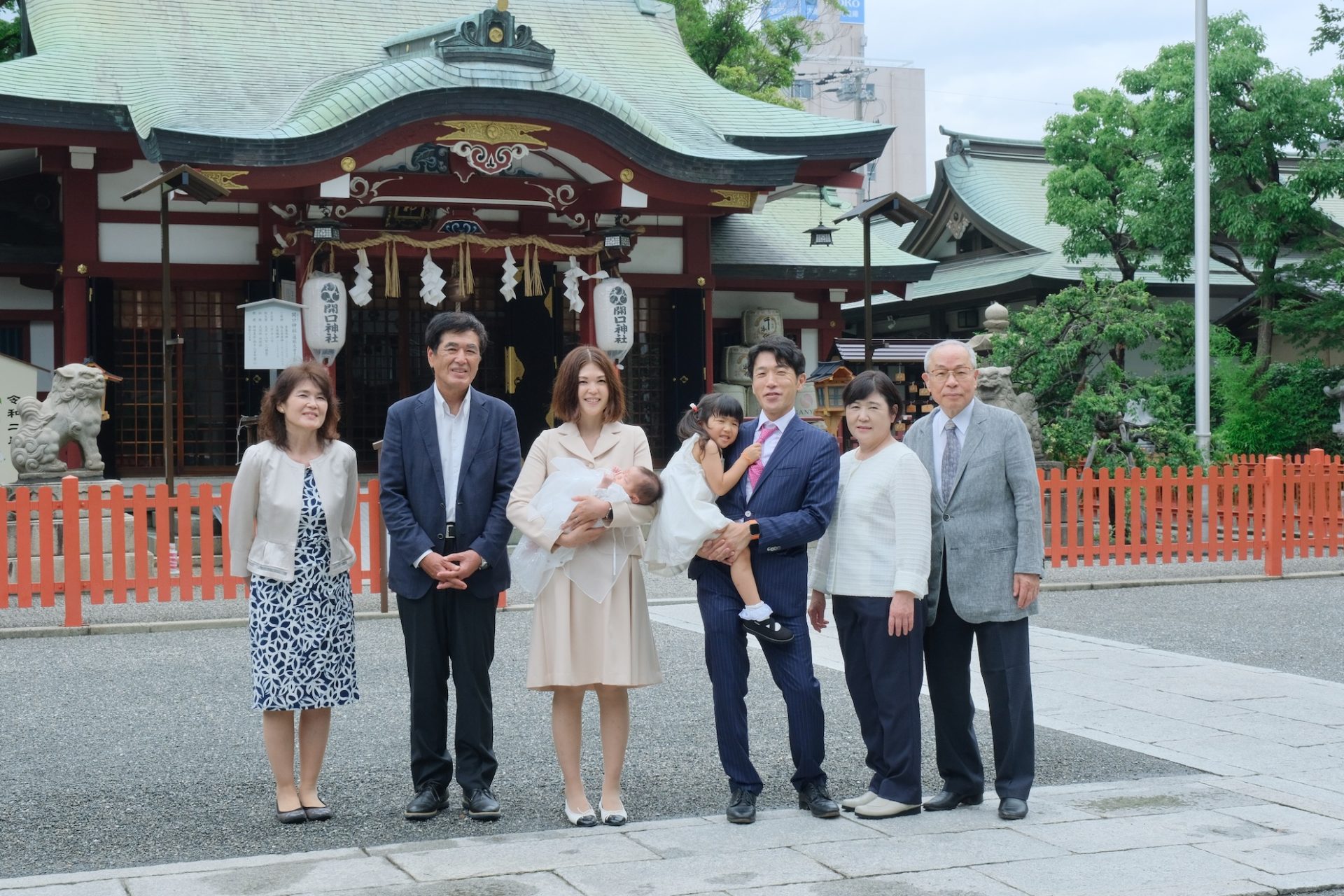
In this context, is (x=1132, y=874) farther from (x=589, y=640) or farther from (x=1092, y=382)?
(x=1092, y=382)

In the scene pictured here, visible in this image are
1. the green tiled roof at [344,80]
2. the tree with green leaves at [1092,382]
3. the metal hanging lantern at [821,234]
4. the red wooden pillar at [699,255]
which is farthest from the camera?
the metal hanging lantern at [821,234]

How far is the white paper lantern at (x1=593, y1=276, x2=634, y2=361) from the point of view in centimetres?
1584

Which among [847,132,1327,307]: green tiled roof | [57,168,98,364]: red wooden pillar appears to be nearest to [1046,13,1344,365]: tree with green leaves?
[847,132,1327,307]: green tiled roof

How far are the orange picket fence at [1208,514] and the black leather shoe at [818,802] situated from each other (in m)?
7.49

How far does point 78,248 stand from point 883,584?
40.9ft

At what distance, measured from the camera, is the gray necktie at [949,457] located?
4.93m

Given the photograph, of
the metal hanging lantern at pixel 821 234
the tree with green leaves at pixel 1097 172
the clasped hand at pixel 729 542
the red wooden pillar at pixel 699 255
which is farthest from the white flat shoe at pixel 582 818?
the tree with green leaves at pixel 1097 172

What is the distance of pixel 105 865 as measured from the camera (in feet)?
13.9

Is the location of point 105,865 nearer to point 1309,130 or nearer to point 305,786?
point 305,786

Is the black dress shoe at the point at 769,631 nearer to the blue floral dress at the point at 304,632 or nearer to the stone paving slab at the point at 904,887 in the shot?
the stone paving slab at the point at 904,887

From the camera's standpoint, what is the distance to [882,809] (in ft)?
15.4

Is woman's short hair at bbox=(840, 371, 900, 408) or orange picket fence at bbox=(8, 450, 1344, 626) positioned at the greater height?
woman's short hair at bbox=(840, 371, 900, 408)

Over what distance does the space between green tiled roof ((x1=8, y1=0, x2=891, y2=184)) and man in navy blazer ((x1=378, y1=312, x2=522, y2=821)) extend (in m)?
9.64

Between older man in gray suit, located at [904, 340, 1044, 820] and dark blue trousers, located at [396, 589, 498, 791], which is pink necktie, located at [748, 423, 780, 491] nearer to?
older man in gray suit, located at [904, 340, 1044, 820]
